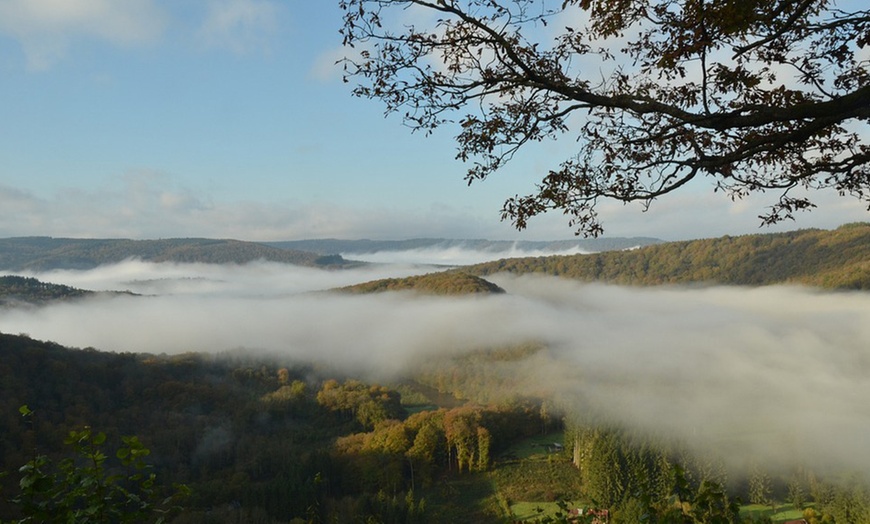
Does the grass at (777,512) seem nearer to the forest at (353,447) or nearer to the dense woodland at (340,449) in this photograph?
the forest at (353,447)

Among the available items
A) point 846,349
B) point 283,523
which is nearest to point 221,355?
point 283,523

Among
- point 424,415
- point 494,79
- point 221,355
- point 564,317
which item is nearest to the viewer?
point 494,79

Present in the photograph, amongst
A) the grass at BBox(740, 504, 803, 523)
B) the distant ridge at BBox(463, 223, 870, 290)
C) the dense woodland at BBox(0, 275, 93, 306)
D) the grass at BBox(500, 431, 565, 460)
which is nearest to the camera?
the grass at BBox(740, 504, 803, 523)

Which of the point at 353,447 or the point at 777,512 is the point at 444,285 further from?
the point at 777,512

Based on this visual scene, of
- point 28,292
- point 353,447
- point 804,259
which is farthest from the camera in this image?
point 28,292

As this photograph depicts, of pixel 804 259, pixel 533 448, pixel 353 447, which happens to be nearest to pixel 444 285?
pixel 533 448

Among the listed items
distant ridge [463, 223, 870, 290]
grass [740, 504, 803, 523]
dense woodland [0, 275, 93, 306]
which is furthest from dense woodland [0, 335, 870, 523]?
distant ridge [463, 223, 870, 290]

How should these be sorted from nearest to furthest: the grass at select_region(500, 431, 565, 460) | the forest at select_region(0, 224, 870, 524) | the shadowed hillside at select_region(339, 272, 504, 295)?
the forest at select_region(0, 224, 870, 524) < the grass at select_region(500, 431, 565, 460) < the shadowed hillside at select_region(339, 272, 504, 295)

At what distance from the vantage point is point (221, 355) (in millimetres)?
120688

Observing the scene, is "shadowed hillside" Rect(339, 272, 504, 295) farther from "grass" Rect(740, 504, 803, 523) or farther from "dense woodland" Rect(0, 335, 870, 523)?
"grass" Rect(740, 504, 803, 523)

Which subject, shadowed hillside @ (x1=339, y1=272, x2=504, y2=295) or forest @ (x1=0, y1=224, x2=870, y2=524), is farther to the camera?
shadowed hillside @ (x1=339, y1=272, x2=504, y2=295)

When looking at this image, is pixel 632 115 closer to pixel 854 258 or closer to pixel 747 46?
pixel 747 46

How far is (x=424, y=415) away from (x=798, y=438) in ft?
197

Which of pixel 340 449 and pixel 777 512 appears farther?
pixel 340 449
